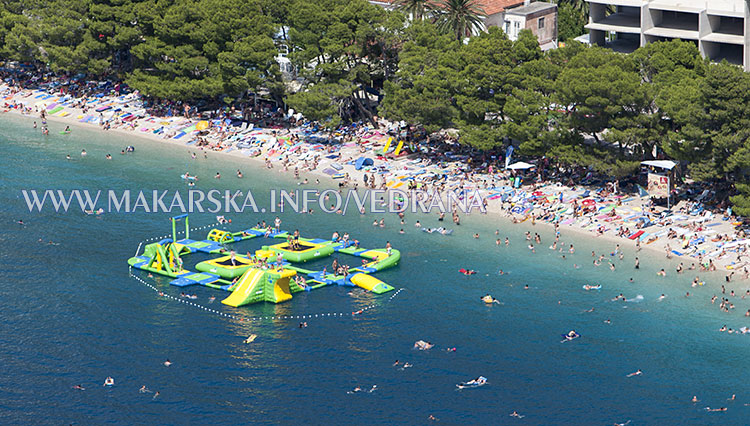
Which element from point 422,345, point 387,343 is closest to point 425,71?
point 387,343

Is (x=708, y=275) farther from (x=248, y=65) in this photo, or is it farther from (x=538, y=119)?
(x=248, y=65)

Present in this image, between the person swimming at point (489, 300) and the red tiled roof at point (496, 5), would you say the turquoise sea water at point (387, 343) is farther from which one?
the red tiled roof at point (496, 5)

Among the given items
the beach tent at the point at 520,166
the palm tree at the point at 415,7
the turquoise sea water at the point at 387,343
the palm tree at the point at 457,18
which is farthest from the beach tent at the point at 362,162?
the palm tree at the point at 415,7

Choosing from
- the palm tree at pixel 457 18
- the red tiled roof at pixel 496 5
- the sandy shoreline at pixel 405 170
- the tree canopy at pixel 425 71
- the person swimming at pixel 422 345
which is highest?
the red tiled roof at pixel 496 5

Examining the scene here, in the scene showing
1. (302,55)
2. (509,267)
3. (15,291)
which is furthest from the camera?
(302,55)

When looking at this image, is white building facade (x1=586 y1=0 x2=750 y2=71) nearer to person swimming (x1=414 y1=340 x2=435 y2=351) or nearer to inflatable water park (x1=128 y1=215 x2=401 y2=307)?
inflatable water park (x1=128 y1=215 x2=401 y2=307)

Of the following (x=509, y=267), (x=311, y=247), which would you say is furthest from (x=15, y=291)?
(x=509, y=267)
